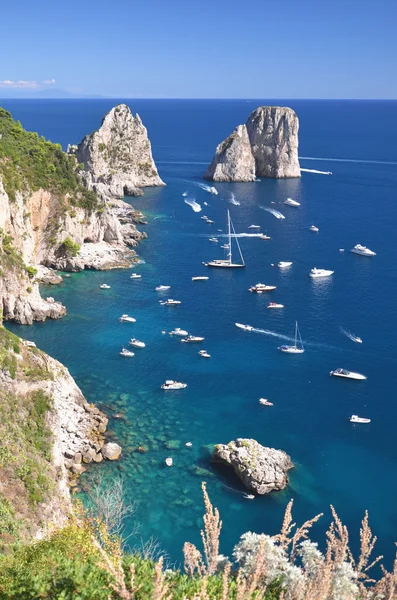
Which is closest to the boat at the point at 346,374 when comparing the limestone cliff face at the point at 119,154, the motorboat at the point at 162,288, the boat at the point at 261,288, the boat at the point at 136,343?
the boat at the point at 136,343

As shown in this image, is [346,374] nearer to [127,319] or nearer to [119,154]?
[127,319]

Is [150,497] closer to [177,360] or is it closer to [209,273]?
[177,360]

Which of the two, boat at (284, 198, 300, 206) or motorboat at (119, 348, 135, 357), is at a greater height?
boat at (284, 198, 300, 206)

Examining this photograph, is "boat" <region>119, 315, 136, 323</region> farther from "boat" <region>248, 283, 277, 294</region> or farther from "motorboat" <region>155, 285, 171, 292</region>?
"boat" <region>248, 283, 277, 294</region>

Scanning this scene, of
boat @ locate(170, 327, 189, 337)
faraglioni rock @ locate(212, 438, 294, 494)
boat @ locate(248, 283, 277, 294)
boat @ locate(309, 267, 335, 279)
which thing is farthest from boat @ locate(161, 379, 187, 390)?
boat @ locate(309, 267, 335, 279)

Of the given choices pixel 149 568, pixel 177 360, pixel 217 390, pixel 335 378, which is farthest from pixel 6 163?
pixel 149 568

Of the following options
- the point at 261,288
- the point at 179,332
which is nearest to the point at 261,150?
the point at 261,288

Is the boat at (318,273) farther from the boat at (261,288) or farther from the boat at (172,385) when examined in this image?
the boat at (172,385)

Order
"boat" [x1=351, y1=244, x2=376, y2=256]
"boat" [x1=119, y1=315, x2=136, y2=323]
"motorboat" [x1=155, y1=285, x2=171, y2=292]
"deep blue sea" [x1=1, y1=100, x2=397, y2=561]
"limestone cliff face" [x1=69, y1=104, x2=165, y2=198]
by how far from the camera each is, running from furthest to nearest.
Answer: "limestone cliff face" [x1=69, y1=104, x2=165, y2=198], "boat" [x1=351, y1=244, x2=376, y2=256], "motorboat" [x1=155, y1=285, x2=171, y2=292], "boat" [x1=119, y1=315, x2=136, y2=323], "deep blue sea" [x1=1, y1=100, x2=397, y2=561]
